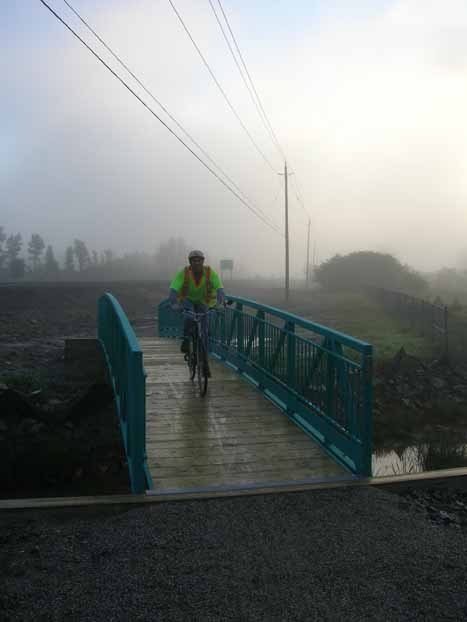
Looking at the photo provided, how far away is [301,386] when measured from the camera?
7.32m

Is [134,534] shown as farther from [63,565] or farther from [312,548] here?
[312,548]

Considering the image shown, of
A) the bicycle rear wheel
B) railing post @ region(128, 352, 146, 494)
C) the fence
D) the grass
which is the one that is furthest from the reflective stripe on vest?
the fence

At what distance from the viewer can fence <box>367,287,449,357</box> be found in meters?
24.6

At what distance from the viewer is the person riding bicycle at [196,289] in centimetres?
894

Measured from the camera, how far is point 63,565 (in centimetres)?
412

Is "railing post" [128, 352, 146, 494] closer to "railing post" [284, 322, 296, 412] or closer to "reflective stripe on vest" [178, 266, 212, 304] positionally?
"railing post" [284, 322, 296, 412]

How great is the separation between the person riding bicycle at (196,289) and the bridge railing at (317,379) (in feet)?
2.72

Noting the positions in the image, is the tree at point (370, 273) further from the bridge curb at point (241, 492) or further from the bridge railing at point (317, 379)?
the bridge curb at point (241, 492)

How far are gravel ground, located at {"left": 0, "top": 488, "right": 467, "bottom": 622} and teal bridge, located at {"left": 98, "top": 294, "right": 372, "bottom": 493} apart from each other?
0.68m

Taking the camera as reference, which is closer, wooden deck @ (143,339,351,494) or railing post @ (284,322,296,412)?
wooden deck @ (143,339,351,494)

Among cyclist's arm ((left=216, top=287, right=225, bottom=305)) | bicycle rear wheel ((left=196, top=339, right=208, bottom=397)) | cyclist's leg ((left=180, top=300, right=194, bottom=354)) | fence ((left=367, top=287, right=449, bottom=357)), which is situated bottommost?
fence ((left=367, top=287, right=449, bottom=357))

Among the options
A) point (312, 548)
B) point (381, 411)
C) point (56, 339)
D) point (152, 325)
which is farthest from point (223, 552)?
point (152, 325)

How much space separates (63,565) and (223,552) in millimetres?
1034

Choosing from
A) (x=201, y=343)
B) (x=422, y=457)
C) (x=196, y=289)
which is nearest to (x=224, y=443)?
(x=201, y=343)
